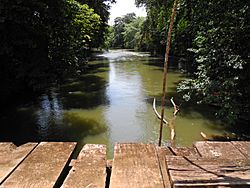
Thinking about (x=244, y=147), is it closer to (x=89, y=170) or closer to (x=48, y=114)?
(x=89, y=170)

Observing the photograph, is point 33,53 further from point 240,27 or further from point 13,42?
point 240,27

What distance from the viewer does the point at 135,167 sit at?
1.29 metres

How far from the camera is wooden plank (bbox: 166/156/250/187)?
3.62ft

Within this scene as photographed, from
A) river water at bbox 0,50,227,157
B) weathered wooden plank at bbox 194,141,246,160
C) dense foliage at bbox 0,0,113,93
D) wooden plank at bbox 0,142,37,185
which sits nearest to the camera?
wooden plank at bbox 0,142,37,185

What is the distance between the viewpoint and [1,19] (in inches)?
222

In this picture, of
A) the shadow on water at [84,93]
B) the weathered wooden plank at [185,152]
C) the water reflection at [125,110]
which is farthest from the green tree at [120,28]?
the weathered wooden plank at [185,152]

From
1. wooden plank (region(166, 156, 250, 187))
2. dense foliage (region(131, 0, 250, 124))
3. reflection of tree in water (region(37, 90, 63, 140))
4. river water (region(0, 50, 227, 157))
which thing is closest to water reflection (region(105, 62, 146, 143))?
river water (region(0, 50, 227, 157))

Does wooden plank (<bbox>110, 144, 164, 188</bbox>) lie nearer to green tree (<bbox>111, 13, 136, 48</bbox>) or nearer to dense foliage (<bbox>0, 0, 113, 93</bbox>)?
dense foliage (<bbox>0, 0, 113, 93</bbox>)

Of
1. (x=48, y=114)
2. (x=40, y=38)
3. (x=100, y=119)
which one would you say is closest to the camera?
(x=40, y=38)

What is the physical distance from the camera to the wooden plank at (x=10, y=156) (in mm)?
1244

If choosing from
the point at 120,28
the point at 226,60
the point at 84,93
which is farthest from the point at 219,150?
the point at 120,28

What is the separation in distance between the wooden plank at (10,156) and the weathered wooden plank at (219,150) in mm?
952

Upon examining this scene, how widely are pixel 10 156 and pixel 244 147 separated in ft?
4.17

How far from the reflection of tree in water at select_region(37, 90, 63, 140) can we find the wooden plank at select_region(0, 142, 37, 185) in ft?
19.0
